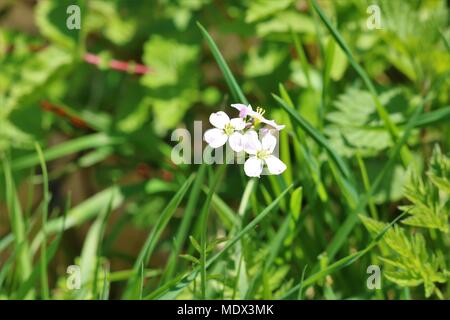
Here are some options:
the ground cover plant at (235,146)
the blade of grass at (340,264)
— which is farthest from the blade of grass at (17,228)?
the blade of grass at (340,264)

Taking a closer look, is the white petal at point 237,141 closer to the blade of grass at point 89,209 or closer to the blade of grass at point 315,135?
the blade of grass at point 315,135

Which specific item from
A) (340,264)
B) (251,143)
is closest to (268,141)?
(251,143)

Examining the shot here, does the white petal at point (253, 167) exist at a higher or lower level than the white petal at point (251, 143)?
lower

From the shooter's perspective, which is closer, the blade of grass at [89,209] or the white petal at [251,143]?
the white petal at [251,143]

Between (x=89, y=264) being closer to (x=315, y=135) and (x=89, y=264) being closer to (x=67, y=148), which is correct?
(x=67, y=148)

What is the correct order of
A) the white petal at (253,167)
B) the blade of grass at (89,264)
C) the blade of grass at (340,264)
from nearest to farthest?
the white petal at (253,167), the blade of grass at (340,264), the blade of grass at (89,264)

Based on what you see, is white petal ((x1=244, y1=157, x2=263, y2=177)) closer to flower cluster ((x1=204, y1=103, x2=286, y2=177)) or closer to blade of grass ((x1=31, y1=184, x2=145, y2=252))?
flower cluster ((x1=204, y1=103, x2=286, y2=177))
